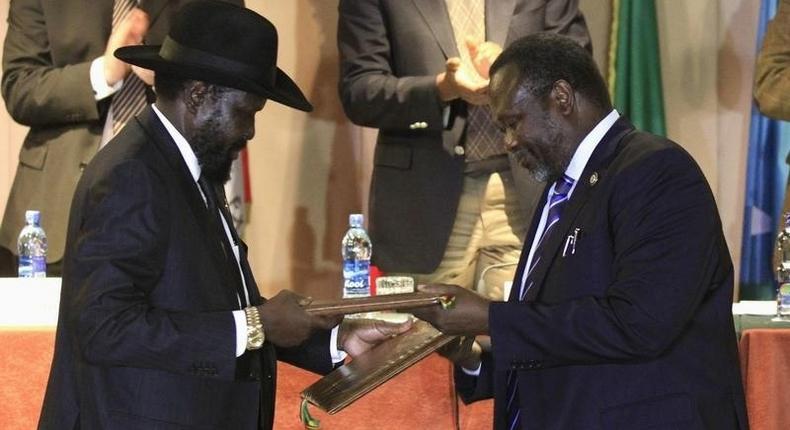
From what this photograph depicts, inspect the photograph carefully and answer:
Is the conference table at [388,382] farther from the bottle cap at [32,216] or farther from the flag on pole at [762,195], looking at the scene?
the flag on pole at [762,195]

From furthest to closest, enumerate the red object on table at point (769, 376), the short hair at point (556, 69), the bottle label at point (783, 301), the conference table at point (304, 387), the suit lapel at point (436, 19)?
the suit lapel at point (436, 19)
the bottle label at point (783, 301)
the conference table at point (304, 387)
the red object on table at point (769, 376)
the short hair at point (556, 69)

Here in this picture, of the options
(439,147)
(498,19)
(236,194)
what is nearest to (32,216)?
(236,194)

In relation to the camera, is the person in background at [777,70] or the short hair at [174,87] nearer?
the short hair at [174,87]

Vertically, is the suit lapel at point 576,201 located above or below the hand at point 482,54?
below

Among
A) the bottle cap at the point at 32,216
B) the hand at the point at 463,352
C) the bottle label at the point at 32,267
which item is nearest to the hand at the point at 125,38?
the bottle cap at the point at 32,216

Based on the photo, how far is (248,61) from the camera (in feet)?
10.9

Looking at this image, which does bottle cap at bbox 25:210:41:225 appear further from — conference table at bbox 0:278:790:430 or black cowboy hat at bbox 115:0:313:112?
black cowboy hat at bbox 115:0:313:112

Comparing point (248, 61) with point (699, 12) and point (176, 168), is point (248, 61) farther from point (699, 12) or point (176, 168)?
point (699, 12)

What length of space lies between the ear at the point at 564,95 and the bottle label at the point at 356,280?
172 cm

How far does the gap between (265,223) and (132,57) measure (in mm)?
3941

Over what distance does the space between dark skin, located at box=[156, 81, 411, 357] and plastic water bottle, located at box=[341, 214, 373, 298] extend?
5.61ft

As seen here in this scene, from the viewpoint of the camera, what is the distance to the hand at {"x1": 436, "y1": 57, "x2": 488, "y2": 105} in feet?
15.9

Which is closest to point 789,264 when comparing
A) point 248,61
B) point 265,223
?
point 248,61

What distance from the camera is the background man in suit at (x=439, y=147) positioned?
514cm
